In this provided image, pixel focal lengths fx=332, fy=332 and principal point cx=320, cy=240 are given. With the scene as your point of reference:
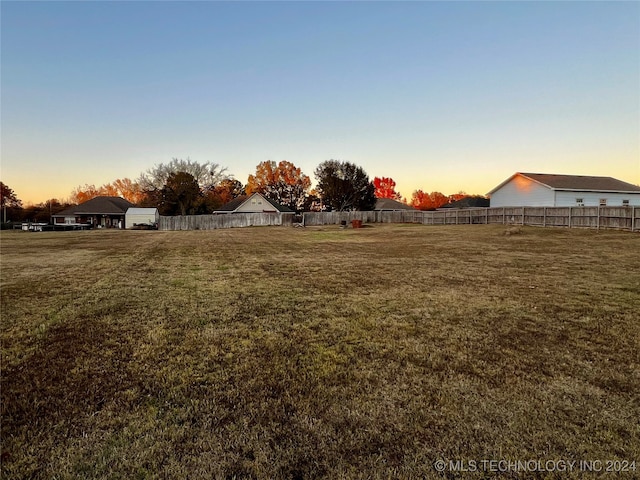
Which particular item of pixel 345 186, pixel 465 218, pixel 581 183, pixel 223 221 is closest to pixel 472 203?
pixel 345 186

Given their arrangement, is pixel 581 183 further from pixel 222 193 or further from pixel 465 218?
pixel 222 193

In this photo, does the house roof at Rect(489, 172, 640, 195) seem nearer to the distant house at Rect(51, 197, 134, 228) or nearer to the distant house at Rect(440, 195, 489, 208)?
the distant house at Rect(440, 195, 489, 208)

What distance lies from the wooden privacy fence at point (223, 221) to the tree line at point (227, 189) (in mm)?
11702

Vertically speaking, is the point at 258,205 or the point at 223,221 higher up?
the point at 258,205

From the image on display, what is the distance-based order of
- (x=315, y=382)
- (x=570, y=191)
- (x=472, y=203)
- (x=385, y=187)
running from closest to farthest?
(x=315, y=382) → (x=570, y=191) → (x=472, y=203) → (x=385, y=187)

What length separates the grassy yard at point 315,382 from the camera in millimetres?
2006

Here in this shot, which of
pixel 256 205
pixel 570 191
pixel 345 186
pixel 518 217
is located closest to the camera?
pixel 518 217

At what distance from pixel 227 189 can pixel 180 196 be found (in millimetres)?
15647

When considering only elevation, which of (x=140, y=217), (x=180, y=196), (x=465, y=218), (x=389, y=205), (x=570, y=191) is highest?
(x=180, y=196)

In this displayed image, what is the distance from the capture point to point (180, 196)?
55.3 meters

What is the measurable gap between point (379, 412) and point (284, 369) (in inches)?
41.7

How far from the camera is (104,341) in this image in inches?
154

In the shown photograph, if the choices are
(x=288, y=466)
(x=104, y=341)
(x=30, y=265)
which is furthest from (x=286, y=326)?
(x=30, y=265)

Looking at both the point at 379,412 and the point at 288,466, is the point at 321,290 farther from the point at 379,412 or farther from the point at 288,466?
the point at 288,466
